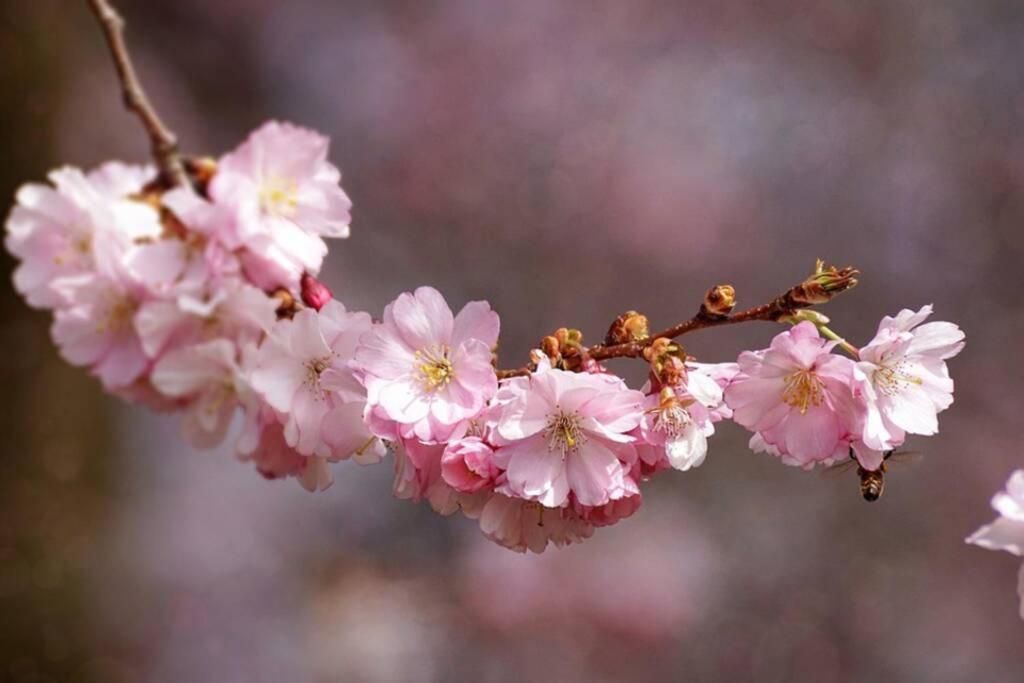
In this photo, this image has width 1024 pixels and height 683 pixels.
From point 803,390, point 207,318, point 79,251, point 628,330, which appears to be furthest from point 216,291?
point 803,390

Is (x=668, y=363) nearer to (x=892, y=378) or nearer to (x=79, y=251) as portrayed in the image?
(x=892, y=378)

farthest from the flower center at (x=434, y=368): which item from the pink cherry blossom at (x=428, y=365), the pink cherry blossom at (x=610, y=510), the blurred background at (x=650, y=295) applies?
the blurred background at (x=650, y=295)

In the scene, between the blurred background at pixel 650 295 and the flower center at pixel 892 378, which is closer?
the flower center at pixel 892 378

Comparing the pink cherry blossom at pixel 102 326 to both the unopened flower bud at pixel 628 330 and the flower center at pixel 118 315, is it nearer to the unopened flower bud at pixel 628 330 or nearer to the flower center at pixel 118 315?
the flower center at pixel 118 315

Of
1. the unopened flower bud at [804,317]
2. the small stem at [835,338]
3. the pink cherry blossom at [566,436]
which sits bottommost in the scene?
the pink cherry blossom at [566,436]

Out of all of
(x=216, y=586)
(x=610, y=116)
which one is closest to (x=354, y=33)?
(x=610, y=116)

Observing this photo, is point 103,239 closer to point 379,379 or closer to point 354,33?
point 379,379

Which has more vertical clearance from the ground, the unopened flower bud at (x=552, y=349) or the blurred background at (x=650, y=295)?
the blurred background at (x=650, y=295)
